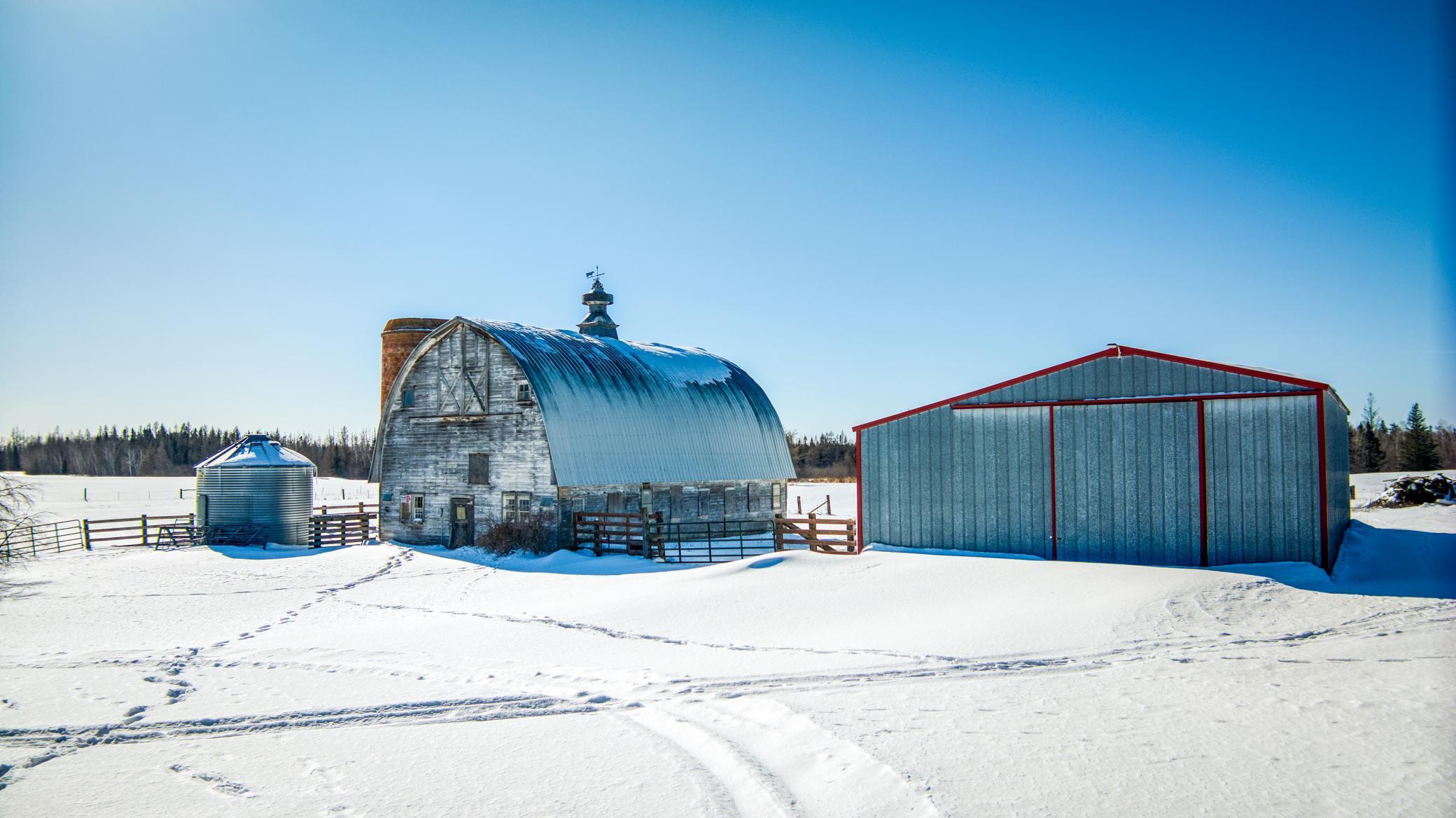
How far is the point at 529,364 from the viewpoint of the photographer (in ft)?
88.7

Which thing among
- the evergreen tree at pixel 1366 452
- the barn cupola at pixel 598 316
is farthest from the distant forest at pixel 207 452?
the barn cupola at pixel 598 316

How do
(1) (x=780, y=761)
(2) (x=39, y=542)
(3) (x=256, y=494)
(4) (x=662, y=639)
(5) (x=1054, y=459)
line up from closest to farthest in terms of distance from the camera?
(1) (x=780, y=761)
(4) (x=662, y=639)
(5) (x=1054, y=459)
(3) (x=256, y=494)
(2) (x=39, y=542)

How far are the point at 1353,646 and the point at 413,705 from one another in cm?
1124

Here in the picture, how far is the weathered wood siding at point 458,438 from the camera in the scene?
2662cm

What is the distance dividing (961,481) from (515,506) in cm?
1343

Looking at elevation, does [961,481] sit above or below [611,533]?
above

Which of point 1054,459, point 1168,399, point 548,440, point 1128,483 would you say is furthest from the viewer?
point 548,440

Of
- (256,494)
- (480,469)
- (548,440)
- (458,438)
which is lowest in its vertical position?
(256,494)

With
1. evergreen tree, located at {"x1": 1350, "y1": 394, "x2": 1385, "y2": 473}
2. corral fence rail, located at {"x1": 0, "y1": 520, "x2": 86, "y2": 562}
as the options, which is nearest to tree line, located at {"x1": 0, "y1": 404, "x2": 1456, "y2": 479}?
evergreen tree, located at {"x1": 1350, "y1": 394, "x2": 1385, "y2": 473}

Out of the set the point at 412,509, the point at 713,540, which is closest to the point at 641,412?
the point at 713,540

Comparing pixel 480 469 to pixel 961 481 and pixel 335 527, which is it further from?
pixel 961 481

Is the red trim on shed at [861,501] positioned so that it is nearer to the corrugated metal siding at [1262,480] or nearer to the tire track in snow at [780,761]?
the corrugated metal siding at [1262,480]

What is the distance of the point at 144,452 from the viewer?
12219 cm

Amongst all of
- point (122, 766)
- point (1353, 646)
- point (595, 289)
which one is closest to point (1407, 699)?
point (1353, 646)
